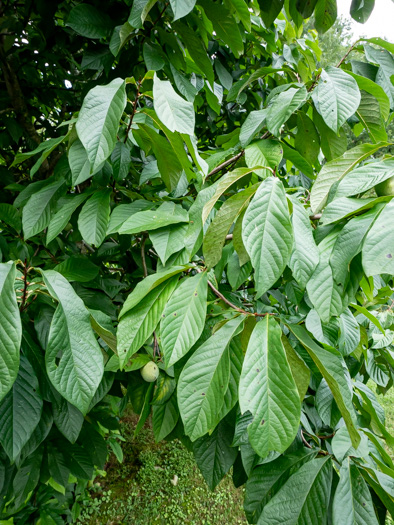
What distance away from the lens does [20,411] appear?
0.66 meters

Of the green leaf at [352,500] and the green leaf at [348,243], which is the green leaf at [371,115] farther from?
the green leaf at [352,500]

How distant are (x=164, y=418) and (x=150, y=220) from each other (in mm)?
466

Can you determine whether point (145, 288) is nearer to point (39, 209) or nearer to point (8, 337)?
point (8, 337)

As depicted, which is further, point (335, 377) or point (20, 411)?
point (20, 411)

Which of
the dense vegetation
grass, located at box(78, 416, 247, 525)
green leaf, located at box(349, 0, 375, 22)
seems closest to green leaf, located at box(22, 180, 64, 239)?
the dense vegetation

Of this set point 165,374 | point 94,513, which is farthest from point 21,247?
point 94,513

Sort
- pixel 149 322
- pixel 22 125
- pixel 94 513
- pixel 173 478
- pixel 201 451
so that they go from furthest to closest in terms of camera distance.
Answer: pixel 173 478 → pixel 94 513 → pixel 22 125 → pixel 201 451 → pixel 149 322

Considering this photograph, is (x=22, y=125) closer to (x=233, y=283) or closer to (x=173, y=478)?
(x=233, y=283)

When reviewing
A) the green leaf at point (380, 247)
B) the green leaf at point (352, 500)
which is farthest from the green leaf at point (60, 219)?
the green leaf at point (352, 500)

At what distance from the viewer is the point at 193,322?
0.57m

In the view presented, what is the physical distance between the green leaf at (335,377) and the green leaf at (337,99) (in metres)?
0.43

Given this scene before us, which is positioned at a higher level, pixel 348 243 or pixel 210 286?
pixel 348 243

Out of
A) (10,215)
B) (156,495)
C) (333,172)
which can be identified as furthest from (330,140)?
(156,495)

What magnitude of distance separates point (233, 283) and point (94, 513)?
202cm
